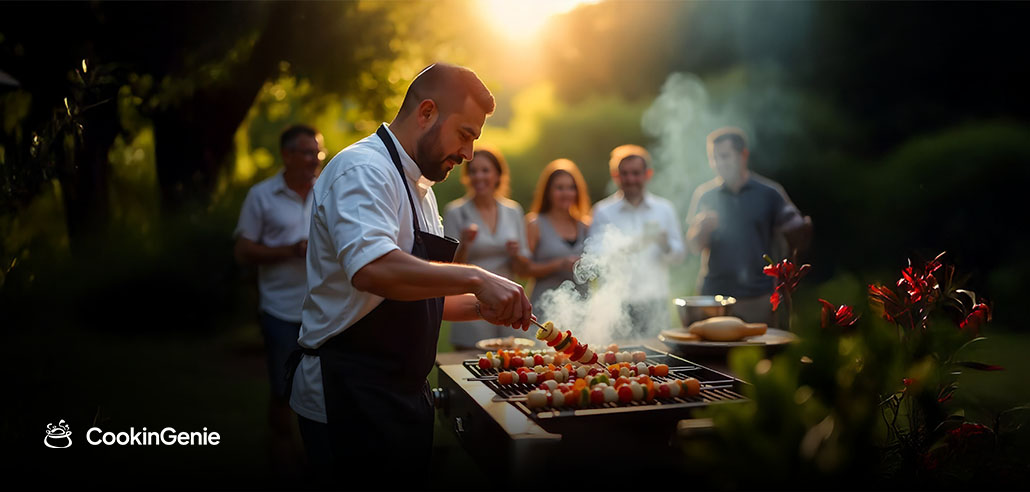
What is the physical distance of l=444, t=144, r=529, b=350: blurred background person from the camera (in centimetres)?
498

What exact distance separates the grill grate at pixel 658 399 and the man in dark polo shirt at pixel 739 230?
2.13 metres

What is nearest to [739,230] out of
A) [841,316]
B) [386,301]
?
[841,316]

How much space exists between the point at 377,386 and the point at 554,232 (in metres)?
3.37

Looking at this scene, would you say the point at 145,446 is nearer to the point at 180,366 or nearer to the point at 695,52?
the point at 180,366

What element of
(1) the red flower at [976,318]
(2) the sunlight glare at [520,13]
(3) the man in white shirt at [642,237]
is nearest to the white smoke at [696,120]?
(2) the sunlight glare at [520,13]

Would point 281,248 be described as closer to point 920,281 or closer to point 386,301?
point 386,301

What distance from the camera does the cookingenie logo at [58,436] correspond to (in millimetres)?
3897

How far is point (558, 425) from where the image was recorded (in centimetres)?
214

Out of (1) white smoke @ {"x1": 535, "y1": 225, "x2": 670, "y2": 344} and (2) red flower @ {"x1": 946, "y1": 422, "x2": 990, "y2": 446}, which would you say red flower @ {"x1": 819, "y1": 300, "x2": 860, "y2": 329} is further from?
(1) white smoke @ {"x1": 535, "y1": 225, "x2": 670, "y2": 344}

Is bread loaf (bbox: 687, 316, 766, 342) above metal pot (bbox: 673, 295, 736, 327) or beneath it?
beneath

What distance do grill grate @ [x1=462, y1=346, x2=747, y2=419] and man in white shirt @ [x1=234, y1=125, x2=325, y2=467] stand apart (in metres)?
1.62

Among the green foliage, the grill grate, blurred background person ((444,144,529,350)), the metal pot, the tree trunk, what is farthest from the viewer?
the tree trunk

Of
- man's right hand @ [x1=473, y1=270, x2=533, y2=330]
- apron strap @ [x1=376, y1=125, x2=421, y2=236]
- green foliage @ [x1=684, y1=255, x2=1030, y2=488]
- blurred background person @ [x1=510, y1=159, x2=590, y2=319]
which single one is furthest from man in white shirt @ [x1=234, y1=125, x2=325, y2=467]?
green foliage @ [x1=684, y1=255, x2=1030, y2=488]

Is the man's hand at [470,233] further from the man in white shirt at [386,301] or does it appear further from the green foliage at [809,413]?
the green foliage at [809,413]
